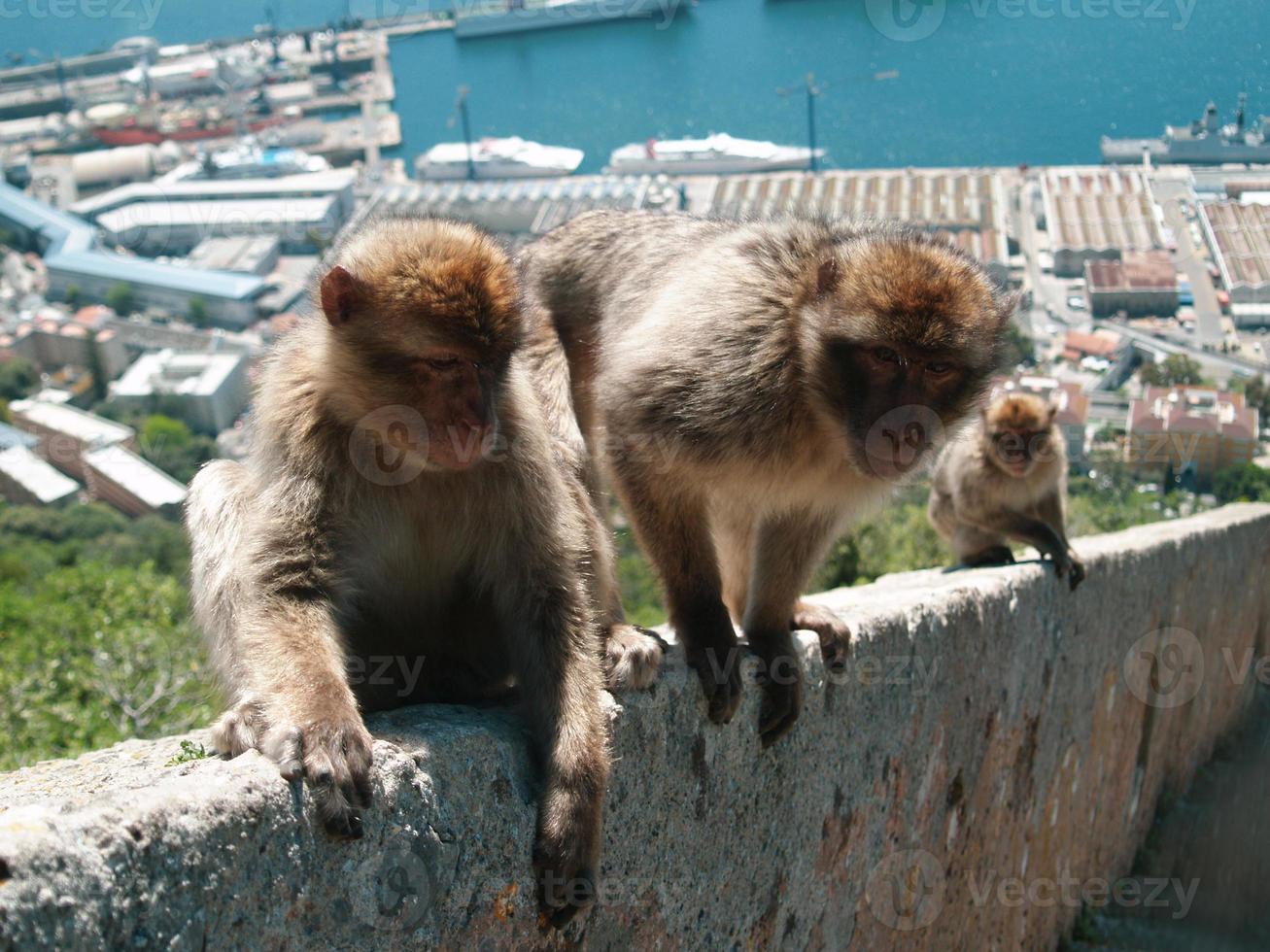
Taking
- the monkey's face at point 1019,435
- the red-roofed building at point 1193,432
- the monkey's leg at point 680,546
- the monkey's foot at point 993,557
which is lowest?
the red-roofed building at point 1193,432

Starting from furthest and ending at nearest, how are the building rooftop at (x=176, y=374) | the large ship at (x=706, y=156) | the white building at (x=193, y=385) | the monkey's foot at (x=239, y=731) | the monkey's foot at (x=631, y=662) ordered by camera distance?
1. the large ship at (x=706, y=156)
2. the building rooftop at (x=176, y=374)
3. the white building at (x=193, y=385)
4. the monkey's foot at (x=631, y=662)
5. the monkey's foot at (x=239, y=731)

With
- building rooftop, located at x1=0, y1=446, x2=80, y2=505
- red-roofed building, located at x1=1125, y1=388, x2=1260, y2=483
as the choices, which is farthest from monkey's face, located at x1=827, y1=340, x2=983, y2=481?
building rooftop, located at x1=0, y1=446, x2=80, y2=505

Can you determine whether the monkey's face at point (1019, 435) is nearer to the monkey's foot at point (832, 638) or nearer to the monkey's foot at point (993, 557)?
the monkey's foot at point (993, 557)

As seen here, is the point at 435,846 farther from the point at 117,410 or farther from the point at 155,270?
the point at 155,270

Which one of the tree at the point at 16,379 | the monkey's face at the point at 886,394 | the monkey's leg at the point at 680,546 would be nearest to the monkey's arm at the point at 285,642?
the monkey's leg at the point at 680,546

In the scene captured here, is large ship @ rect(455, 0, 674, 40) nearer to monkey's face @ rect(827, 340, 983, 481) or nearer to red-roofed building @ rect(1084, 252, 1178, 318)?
red-roofed building @ rect(1084, 252, 1178, 318)

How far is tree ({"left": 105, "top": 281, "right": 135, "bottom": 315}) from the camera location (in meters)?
40.6

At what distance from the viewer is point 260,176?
41.2 meters

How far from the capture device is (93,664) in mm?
9195

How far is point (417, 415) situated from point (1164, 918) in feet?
14.5

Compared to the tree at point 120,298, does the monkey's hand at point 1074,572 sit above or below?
above

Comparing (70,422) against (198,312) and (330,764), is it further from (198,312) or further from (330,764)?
(330,764)

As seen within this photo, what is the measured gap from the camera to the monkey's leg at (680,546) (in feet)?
9.98

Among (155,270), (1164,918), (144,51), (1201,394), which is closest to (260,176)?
(155,270)
